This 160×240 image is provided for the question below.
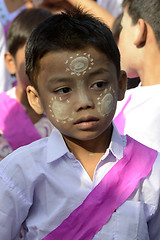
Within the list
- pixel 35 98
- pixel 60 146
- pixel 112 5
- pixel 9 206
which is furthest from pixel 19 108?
pixel 112 5

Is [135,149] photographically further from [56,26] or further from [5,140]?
[5,140]

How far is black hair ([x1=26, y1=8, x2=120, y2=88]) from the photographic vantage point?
6.23ft

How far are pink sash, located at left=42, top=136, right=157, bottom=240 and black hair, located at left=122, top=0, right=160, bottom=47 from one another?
0.99 metres

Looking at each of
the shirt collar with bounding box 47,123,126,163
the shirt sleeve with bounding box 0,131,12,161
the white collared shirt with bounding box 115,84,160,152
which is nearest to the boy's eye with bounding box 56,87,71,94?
the shirt collar with bounding box 47,123,126,163

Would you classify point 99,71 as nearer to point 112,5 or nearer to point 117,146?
point 117,146

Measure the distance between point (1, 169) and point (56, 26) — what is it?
0.61 m

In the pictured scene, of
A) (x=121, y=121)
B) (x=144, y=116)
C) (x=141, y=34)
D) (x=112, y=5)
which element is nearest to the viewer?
(x=144, y=116)

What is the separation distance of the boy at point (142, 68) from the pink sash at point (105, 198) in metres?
0.39

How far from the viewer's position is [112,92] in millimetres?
1968

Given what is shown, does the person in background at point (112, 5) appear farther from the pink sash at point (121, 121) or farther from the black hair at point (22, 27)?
the pink sash at point (121, 121)

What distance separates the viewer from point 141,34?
2.77 meters

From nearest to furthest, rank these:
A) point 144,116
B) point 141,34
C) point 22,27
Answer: point 144,116 < point 141,34 < point 22,27

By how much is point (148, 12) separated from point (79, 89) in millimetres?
1156

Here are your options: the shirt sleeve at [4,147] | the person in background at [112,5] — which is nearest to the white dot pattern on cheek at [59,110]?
the shirt sleeve at [4,147]
